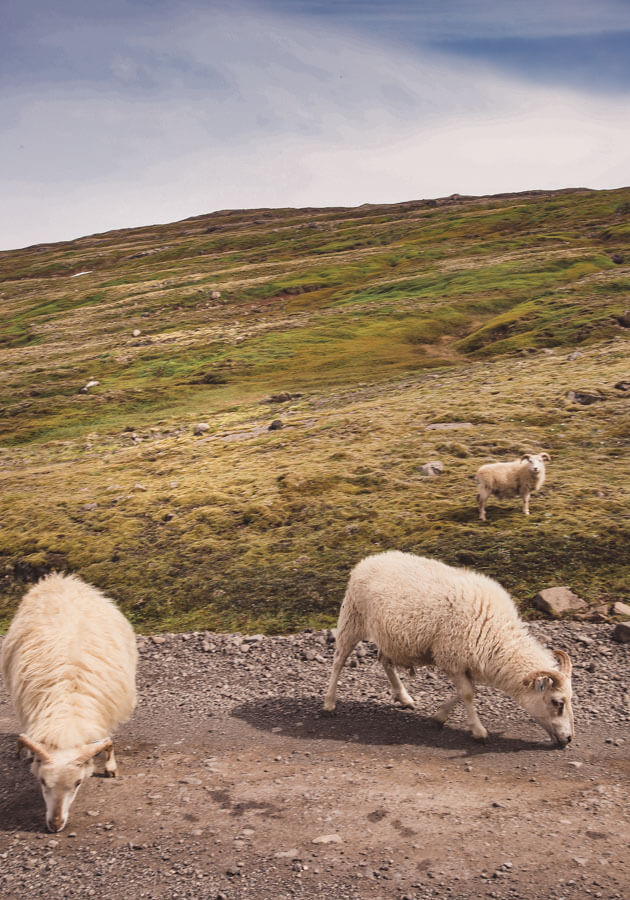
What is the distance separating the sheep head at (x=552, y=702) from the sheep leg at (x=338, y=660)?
326cm

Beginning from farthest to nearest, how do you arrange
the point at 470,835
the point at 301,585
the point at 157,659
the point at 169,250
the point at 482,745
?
the point at 169,250
the point at 301,585
the point at 157,659
the point at 482,745
the point at 470,835

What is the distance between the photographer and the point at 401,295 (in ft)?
286

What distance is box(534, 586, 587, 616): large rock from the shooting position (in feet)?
46.7

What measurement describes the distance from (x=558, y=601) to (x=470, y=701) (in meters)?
4.90

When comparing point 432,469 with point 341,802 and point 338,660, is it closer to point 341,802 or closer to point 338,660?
point 338,660

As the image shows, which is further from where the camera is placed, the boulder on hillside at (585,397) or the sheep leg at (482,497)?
the boulder on hillside at (585,397)

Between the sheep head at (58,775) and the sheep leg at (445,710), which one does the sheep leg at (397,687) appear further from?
the sheep head at (58,775)

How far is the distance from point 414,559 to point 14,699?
7218 millimetres

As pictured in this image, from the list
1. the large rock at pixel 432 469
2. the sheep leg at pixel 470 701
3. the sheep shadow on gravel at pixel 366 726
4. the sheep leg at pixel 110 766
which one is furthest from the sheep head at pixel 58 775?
the large rock at pixel 432 469

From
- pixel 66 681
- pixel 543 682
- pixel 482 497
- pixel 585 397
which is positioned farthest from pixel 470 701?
pixel 585 397

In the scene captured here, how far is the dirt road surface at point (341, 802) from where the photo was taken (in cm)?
762

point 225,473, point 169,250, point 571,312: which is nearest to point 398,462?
point 225,473

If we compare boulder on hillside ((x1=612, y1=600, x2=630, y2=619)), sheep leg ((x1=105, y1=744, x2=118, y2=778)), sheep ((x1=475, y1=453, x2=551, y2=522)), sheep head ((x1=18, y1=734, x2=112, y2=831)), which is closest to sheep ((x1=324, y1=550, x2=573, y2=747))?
boulder on hillside ((x1=612, y1=600, x2=630, y2=619))

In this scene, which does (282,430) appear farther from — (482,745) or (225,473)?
(482,745)
